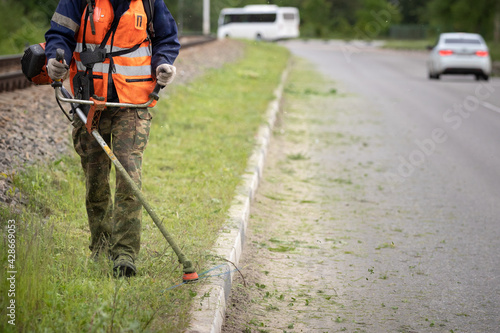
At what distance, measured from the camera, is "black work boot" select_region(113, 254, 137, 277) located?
389 centimetres

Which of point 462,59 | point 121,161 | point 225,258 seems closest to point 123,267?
point 121,161

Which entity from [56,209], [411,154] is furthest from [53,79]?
[411,154]

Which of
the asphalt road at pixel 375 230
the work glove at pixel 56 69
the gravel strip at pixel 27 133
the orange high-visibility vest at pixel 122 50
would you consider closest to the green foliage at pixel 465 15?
the asphalt road at pixel 375 230

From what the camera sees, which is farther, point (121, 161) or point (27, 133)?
point (27, 133)

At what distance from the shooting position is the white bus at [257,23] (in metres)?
51.4

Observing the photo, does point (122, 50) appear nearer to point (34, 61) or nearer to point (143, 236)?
point (34, 61)

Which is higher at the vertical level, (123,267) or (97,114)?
(97,114)

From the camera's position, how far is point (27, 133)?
23.1ft

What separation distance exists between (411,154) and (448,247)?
12.9 ft

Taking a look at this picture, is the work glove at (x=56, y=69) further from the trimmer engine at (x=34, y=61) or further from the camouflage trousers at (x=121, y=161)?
the camouflage trousers at (x=121, y=161)

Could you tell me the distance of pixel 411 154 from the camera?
9227mm

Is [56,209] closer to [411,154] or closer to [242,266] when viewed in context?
[242,266]

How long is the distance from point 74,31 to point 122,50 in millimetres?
287

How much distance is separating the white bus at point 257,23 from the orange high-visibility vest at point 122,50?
157 ft
